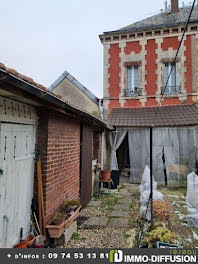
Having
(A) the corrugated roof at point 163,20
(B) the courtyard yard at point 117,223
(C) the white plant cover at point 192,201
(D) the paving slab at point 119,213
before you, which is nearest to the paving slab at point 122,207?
(B) the courtyard yard at point 117,223

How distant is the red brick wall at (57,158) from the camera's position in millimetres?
3486

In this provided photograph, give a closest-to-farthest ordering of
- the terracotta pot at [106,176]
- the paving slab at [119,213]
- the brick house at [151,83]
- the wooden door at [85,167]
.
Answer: the paving slab at [119,213] < the wooden door at [85,167] < the terracotta pot at [106,176] < the brick house at [151,83]

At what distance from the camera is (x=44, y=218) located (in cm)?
329

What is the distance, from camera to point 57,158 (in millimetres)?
3934

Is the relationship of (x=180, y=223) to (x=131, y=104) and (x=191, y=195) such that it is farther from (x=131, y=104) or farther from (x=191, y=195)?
(x=131, y=104)

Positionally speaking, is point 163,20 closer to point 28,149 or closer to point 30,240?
point 28,149

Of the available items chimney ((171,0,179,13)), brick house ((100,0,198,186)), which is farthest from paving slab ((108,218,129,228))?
chimney ((171,0,179,13))

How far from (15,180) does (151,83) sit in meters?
9.30

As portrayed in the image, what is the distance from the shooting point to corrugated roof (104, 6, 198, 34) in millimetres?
10332

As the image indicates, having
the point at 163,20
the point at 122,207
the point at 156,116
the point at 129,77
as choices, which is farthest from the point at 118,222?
the point at 163,20

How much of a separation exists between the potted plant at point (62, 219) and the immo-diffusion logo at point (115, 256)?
0.94 meters

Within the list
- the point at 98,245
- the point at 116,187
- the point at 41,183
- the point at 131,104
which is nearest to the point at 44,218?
the point at 41,183

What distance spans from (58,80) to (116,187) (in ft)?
23.3

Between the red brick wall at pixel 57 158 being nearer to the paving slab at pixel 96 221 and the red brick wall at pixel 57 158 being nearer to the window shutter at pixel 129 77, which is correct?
the paving slab at pixel 96 221
